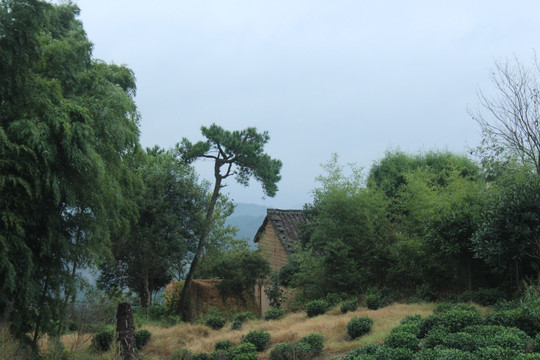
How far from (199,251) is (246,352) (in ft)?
25.4

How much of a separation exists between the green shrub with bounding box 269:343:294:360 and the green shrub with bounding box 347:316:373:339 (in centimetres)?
135

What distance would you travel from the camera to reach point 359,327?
9.10 m

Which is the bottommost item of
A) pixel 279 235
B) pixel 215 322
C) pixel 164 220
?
pixel 215 322

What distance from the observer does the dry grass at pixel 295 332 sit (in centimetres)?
900

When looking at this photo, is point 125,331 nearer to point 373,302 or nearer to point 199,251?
point 373,302

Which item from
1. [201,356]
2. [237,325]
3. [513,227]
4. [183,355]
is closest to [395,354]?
[513,227]

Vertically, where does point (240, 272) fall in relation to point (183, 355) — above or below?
above

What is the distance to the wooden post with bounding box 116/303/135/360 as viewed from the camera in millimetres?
8508

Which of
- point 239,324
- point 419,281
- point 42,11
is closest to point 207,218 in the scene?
point 239,324

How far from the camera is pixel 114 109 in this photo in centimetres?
941

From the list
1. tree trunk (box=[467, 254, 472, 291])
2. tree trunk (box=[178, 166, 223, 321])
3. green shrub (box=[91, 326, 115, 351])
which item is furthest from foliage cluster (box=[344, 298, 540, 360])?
tree trunk (box=[178, 166, 223, 321])

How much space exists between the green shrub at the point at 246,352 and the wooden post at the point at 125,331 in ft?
5.93

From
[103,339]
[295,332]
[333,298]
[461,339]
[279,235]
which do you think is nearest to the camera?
[461,339]

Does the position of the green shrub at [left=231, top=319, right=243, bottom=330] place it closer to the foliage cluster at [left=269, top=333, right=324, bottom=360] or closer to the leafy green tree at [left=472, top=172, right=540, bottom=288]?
the foliage cluster at [left=269, top=333, right=324, bottom=360]
